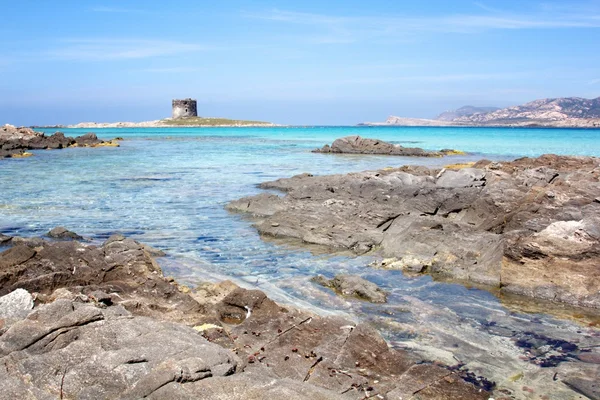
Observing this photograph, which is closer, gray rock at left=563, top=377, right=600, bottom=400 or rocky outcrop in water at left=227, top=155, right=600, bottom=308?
gray rock at left=563, top=377, right=600, bottom=400

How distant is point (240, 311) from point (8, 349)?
412 cm

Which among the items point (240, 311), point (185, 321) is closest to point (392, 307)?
point (240, 311)

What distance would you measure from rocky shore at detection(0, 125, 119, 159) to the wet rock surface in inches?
1222

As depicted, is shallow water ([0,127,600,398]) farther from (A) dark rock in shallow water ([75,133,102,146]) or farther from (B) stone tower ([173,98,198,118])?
(B) stone tower ([173,98,198,118])

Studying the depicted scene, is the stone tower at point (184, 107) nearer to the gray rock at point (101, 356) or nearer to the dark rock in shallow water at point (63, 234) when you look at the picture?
the dark rock in shallow water at point (63, 234)

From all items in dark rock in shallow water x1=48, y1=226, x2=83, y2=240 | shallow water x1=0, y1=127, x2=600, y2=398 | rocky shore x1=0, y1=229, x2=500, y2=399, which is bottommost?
shallow water x1=0, y1=127, x2=600, y2=398

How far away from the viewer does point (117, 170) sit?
38312 millimetres

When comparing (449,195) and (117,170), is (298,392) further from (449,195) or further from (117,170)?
(117,170)

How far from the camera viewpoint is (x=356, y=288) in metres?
11.2

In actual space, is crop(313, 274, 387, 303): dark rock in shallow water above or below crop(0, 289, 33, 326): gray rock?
below

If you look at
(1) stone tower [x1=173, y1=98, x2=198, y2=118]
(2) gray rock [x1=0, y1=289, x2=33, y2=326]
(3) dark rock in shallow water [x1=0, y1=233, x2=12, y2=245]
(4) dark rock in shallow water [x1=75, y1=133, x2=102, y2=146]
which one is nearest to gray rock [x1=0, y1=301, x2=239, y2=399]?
(2) gray rock [x1=0, y1=289, x2=33, y2=326]

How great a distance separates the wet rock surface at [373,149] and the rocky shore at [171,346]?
45.6 m

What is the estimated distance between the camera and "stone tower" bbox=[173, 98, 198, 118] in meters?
173

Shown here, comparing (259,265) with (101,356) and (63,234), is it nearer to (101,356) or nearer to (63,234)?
(63,234)
